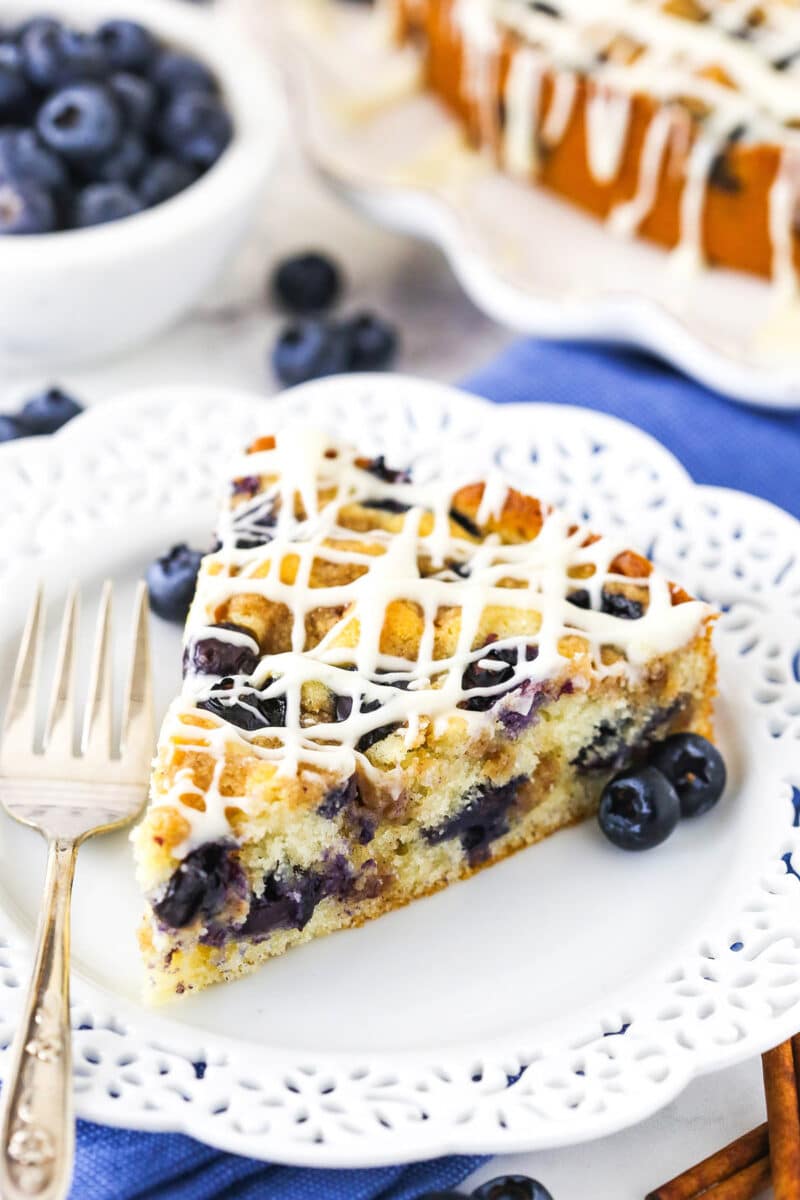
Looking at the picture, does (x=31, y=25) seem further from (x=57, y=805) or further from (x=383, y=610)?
(x=57, y=805)

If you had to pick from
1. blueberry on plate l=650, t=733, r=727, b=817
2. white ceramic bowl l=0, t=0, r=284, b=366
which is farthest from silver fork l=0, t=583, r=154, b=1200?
white ceramic bowl l=0, t=0, r=284, b=366

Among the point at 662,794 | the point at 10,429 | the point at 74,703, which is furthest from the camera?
the point at 10,429

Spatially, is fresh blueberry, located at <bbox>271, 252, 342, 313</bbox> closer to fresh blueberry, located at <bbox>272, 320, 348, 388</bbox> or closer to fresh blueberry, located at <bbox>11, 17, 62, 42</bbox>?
fresh blueberry, located at <bbox>272, 320, 348, 388</bbox>

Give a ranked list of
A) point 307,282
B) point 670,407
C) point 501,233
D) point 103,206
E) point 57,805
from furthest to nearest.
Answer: point 307,282 → point 501,233 → point 103,206 → point 670,407 → point 57,805

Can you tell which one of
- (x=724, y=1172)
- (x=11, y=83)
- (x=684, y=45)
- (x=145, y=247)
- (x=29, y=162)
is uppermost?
(x=684, y=45)

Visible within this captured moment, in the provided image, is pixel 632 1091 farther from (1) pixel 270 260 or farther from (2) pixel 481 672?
(1) pixel 270 260

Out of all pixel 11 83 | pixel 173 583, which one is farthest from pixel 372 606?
pixel 11 83

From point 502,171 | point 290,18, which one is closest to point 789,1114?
point 502,171
